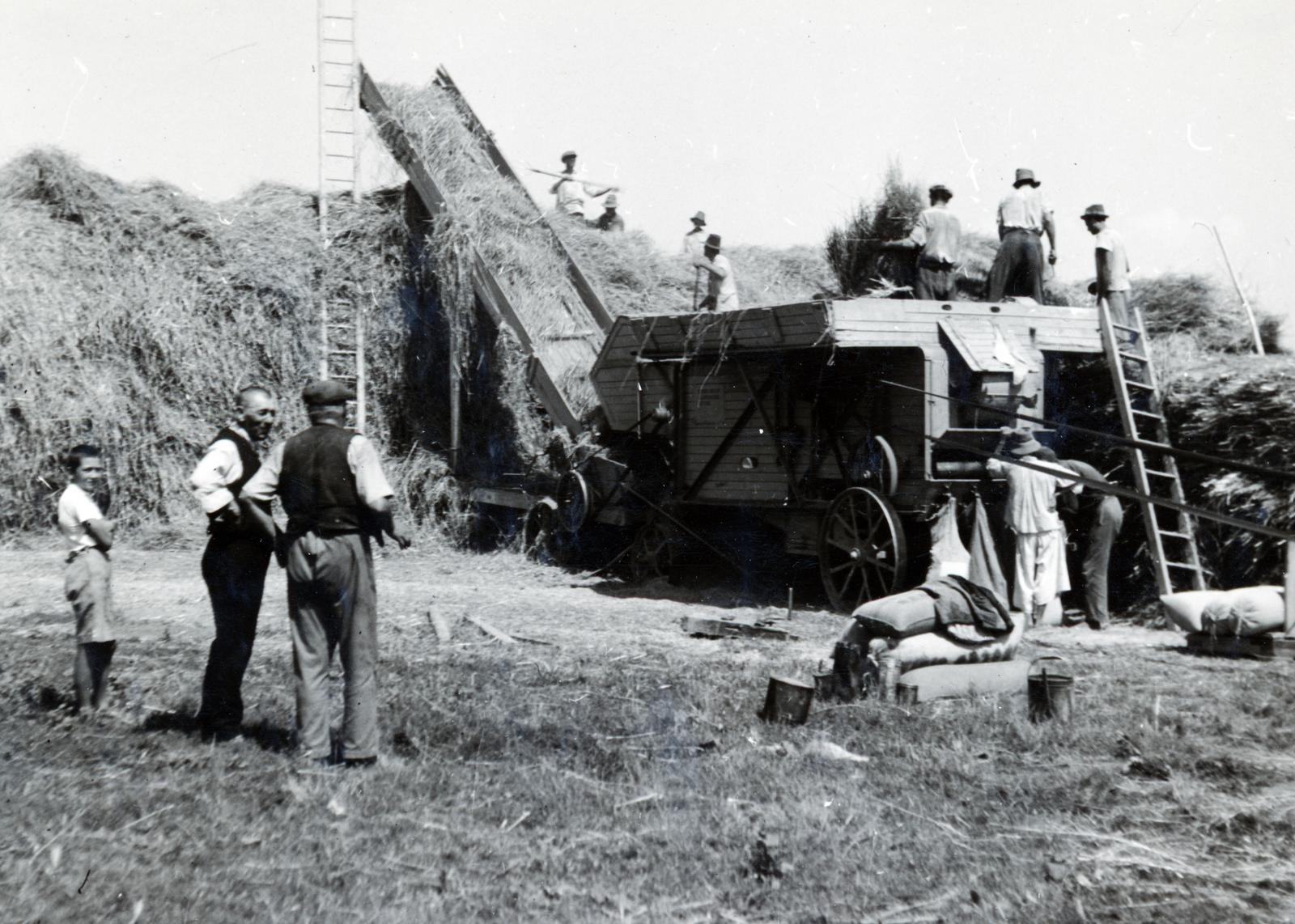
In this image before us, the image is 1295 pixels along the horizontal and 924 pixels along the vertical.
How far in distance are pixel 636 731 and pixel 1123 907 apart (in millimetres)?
2899

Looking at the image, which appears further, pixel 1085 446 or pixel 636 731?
pixel 1085 446

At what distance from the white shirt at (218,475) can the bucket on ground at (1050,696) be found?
4332 millimetres

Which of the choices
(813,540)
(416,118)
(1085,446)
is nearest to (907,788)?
(813,540)

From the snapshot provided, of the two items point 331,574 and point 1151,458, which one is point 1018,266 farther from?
point 331,574

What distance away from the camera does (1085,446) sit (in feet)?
39.7

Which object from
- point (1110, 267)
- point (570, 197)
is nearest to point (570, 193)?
point (570, 197)

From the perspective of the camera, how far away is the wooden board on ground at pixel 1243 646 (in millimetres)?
8922

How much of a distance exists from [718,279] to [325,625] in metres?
9.57

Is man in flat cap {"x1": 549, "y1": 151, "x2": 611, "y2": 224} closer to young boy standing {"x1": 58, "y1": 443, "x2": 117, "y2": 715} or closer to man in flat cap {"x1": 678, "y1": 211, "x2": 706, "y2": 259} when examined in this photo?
man in flat cap {"x1": 678, "y1": 211, "x2": 706, "y2": 259}

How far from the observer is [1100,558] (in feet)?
36.2

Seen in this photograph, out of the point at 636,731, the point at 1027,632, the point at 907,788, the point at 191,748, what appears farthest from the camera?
the point at 1027,632

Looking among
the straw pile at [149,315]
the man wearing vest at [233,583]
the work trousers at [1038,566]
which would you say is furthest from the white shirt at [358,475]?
the straw pile at [149,315]

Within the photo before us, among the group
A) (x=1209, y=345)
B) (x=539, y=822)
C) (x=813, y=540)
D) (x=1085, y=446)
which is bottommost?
(x=539, y=822)

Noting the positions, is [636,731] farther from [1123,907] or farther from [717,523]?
[717,523]
